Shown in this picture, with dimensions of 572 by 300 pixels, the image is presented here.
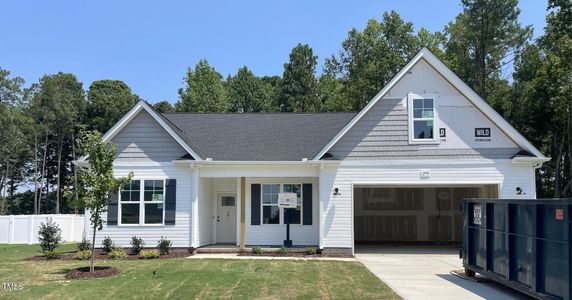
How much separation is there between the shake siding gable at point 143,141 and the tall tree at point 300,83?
28.2 meters

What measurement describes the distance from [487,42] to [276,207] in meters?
22.6

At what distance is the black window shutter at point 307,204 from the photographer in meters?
19.9

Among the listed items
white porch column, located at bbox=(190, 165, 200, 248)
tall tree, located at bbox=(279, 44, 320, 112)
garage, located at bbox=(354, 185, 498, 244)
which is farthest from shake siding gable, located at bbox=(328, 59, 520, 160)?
tall tree, located at bbox=(279, 44, 320, 112)

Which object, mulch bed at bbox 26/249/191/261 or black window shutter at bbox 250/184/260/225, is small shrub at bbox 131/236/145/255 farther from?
black window shutter at bbox 250/184/260/225

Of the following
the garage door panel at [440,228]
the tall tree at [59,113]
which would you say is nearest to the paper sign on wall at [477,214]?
the garage door panel at [440,228]

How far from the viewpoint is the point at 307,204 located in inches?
784

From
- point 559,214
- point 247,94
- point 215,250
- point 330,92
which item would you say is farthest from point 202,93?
point 559,214

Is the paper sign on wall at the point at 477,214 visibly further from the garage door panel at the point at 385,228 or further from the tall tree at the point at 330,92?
the tall tree at the point at 330,92

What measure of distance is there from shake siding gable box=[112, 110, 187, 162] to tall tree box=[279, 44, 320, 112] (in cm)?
2817

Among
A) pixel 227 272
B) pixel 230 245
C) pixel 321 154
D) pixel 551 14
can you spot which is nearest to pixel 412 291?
pixel 227 272

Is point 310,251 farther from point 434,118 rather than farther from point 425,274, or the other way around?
point 434,118

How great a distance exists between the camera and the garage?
968 inches

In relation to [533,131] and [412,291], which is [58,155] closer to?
[533,131]

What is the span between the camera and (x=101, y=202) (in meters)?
14.0
